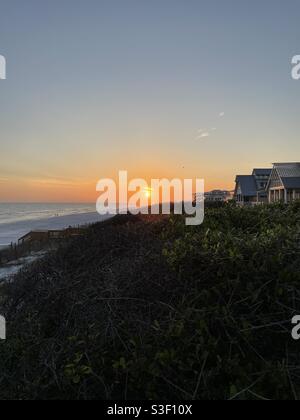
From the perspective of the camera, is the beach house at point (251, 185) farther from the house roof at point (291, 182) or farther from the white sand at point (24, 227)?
the white sand at point (24, 227)

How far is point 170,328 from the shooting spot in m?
2.64

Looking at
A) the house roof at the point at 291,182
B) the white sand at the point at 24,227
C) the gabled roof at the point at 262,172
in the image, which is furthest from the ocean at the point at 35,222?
the gabled roof at the point at 262,172

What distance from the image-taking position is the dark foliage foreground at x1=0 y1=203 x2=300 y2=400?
8.00ft

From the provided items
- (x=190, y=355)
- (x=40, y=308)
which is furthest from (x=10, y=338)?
(x=190, y=355)

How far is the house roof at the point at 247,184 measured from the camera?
54188mm

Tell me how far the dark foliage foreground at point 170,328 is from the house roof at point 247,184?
52.2 meters

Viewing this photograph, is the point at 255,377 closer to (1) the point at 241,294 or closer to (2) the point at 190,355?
(2) the point at 190,355

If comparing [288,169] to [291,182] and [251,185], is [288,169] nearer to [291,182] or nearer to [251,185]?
[291,182]

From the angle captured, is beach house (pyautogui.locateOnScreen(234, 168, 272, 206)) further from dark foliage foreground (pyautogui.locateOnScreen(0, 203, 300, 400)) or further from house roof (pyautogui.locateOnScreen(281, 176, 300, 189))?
dark foliage foreground (pyautogui.locateOnScreen(0, 203, 300, 400))

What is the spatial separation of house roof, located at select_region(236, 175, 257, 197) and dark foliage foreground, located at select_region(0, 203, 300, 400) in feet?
171

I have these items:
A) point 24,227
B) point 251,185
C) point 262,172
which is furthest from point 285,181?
point 24,227

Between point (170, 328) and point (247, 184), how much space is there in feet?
182

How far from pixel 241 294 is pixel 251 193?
53333mm
